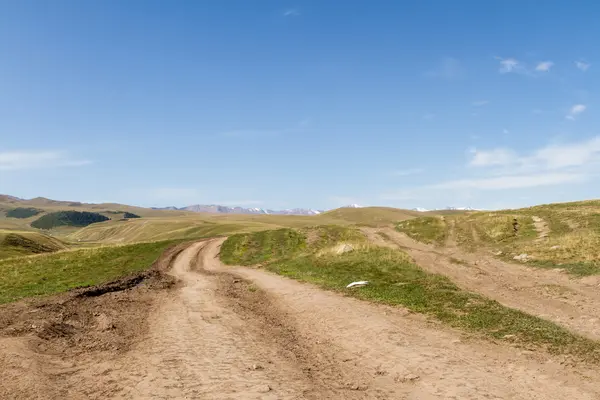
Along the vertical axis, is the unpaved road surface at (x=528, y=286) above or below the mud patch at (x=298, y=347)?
above

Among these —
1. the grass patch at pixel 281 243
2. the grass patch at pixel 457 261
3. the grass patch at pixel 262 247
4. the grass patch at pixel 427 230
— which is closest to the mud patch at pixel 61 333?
the grass patch at pixel 262 247

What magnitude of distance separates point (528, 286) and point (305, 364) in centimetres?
1960

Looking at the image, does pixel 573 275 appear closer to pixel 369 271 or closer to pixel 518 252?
pixel 518 252

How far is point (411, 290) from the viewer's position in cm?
2577

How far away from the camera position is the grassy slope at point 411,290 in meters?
16.2

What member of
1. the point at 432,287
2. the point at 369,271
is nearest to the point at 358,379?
the point at 432,287

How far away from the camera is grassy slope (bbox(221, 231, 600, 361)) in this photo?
16.2 metres

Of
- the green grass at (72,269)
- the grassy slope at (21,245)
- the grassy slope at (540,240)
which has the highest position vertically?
the grassy slope at (540,240)

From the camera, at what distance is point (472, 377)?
492 inches

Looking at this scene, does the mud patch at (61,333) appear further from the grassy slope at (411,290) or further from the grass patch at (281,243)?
the grass patch at (281,243)

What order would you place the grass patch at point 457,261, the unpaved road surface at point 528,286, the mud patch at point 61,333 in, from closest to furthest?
the mud patch at point 61,333 < the unpaved road surface at point 528,286 < the grass patch at point 457,261

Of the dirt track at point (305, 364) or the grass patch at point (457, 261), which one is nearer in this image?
the dirt track at point (305, 364)

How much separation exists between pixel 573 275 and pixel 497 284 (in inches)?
222

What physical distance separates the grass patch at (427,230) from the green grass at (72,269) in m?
36.8
